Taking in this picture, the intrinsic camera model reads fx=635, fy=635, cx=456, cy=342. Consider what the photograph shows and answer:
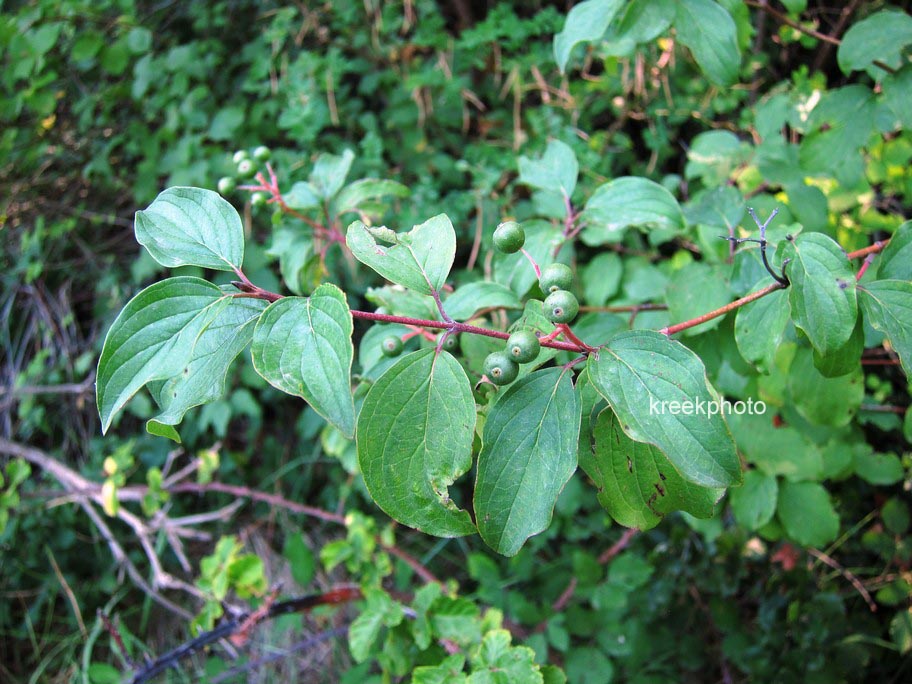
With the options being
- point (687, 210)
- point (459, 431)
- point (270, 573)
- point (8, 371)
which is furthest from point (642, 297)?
point (8, 371)

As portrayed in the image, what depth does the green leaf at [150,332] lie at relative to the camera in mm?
877

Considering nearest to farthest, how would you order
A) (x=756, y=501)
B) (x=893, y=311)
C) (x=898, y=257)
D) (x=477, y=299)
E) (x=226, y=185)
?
1. (x=893, y=311)
2. (x=898, y=257)
3. (x=477, y=299)
4. (x=226, y=185)
5. (x=756, y=501)

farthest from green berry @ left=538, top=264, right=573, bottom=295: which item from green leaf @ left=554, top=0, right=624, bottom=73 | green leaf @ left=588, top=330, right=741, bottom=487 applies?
green leaf @ left=554, top=0, right=624, bottom=73

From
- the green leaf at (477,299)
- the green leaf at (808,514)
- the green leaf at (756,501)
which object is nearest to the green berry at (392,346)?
the green leaf at (477,299)

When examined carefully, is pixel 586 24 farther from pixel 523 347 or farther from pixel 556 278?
pixel 523 347

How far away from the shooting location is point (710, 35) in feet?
4.65

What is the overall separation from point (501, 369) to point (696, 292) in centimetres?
74

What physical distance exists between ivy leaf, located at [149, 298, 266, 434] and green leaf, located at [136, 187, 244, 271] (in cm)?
8

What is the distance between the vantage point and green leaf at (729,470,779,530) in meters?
1.79

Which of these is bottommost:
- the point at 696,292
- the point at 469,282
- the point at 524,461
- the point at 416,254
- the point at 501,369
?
the point at 469,282

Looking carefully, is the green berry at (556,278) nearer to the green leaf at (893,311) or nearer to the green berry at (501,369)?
the green berry at (501,369)

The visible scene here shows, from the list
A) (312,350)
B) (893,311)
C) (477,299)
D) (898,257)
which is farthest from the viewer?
(477,299)

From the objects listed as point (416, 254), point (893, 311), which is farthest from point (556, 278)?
point (893, 311)

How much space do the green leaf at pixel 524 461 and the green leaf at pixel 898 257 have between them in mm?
610
